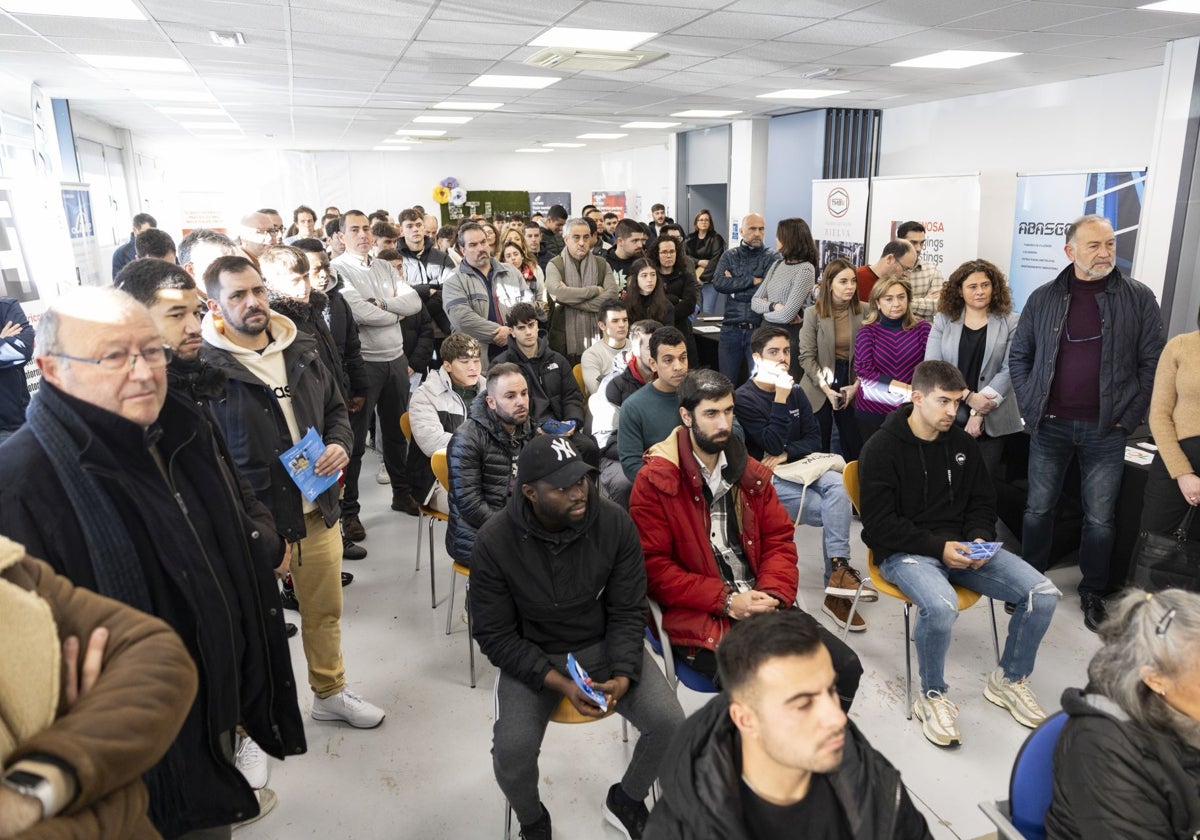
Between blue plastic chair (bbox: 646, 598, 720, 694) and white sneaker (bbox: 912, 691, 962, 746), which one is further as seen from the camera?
white sneaker (bbox: 912, 691, 962, 746)

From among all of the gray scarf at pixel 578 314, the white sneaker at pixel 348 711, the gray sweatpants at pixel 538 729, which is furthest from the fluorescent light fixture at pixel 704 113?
the gray sweatpants at pixel 538 729

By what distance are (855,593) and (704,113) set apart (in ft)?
27.3

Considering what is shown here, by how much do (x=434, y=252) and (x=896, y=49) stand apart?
388 cm

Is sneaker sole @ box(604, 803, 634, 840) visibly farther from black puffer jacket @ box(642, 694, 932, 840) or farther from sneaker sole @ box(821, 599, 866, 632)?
sneaker sole @ box(821, 599, 866, 632)

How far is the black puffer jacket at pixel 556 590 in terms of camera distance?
238 cm

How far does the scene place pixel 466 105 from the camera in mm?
9188

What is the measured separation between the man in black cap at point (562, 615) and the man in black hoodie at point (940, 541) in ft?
3.69

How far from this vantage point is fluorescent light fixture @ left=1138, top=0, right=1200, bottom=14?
4.47 meters

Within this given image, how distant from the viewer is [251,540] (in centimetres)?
185

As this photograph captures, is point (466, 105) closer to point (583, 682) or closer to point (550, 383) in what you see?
point (550, 383)

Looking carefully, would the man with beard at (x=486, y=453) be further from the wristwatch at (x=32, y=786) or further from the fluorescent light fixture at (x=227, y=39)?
the fluorescent light fixture at (x=227, y=39)

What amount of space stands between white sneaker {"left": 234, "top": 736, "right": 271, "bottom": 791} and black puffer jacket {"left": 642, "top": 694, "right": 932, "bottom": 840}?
1631 mm

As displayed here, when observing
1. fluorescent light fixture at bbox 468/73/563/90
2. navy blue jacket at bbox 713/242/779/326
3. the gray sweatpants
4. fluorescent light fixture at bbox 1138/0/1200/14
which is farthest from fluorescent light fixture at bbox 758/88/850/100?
the gray sweatpants

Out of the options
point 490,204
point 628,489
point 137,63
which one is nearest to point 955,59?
point 628,489
